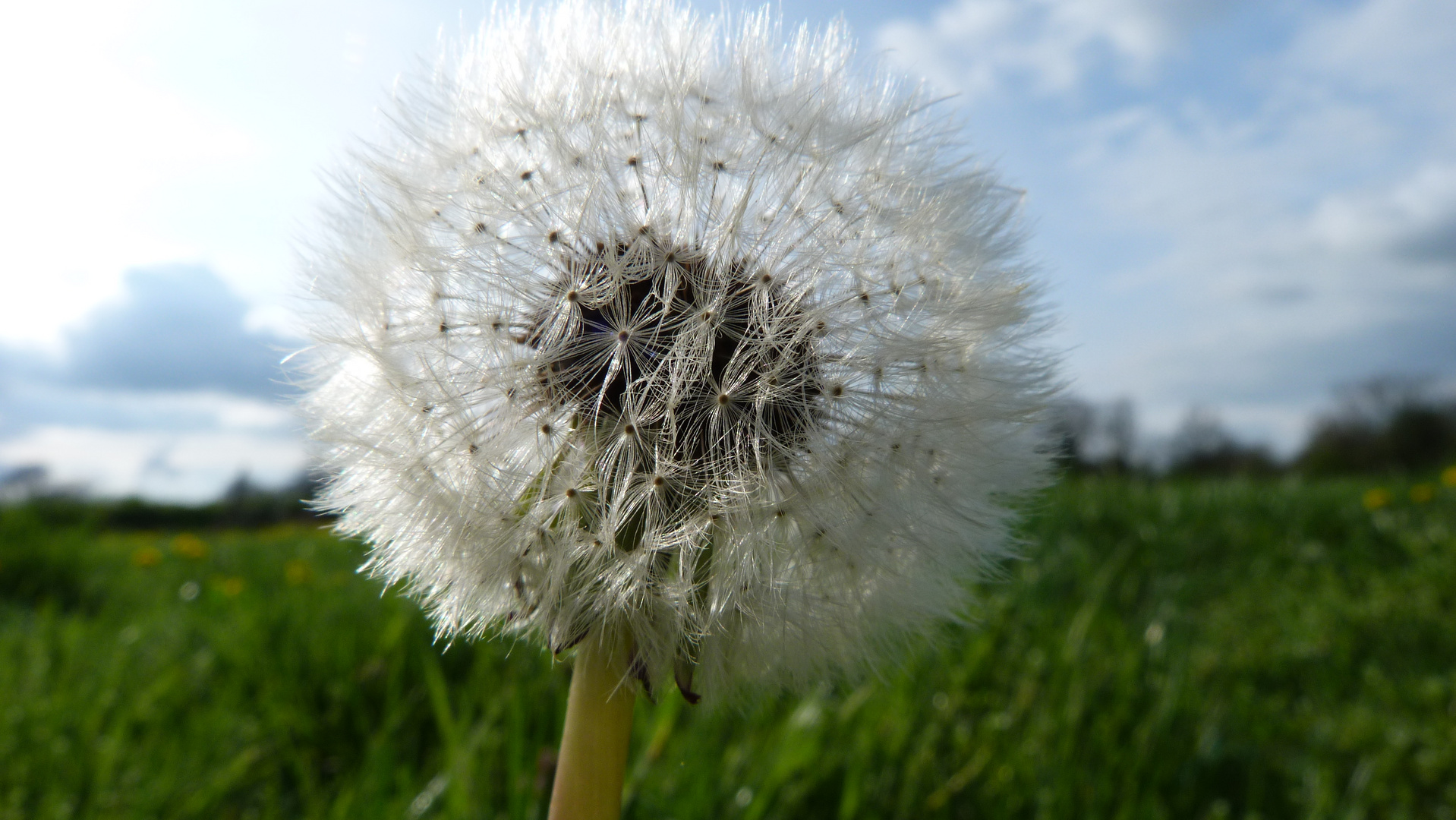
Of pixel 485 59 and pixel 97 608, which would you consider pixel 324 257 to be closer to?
pixel 485 59

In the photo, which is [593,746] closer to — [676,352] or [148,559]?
[676,352]

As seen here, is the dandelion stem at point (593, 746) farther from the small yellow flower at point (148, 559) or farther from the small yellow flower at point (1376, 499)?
the small yellow flower at point (148, 559)

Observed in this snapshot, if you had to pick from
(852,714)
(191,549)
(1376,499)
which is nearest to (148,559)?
(191,549)

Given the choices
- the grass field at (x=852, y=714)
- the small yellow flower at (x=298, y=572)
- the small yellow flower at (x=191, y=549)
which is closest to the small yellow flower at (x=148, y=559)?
the small yellow flower at (x=191, y=549)

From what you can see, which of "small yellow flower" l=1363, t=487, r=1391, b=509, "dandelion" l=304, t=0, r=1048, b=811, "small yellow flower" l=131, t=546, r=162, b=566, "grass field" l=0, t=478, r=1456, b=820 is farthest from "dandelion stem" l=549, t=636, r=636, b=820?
"small yellow flower" l=131, t=546, r=162, b=566

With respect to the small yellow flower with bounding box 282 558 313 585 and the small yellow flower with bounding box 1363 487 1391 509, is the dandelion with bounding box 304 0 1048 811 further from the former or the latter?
the small yellow flower with bounding box 1363 487 1391 509

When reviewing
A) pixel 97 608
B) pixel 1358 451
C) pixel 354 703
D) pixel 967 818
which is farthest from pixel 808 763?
pixel 1358 451
